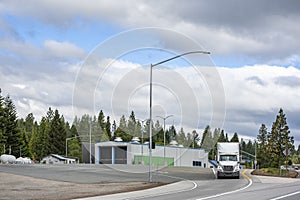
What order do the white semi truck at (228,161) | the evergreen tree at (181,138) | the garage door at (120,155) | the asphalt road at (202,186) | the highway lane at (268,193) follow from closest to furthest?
the highway lane at (268,193) < the asphalt road at (202,186) < the white semi truck at (228,161) < the garage door at (120,155) < the evergreen tree at (181,138)

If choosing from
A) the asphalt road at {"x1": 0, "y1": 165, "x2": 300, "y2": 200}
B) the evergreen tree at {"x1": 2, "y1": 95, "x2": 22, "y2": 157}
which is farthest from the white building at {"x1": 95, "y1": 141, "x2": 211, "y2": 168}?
the asphalt road at {"x1": 0, "y1": 165, "x2": 300, "y2": 200}

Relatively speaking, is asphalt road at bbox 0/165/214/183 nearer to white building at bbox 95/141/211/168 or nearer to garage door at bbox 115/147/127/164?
white building at bbox 95/141/211/168

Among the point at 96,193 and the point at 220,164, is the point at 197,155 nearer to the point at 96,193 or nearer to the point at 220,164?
the point at 220,164

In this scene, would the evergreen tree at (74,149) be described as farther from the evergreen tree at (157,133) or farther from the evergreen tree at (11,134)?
the evergreen tree at (157,133)

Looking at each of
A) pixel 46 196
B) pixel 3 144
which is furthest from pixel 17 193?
pixel 3 144

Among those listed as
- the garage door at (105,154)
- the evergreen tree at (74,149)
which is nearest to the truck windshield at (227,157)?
the garage door at (105,154)

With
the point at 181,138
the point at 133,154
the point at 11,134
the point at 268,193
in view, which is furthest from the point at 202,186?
the point at 11,134

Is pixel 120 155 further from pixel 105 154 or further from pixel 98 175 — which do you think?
pixel 98 175

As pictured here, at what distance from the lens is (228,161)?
131ft

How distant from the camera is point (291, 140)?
90938 mm

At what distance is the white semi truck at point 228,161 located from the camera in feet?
131

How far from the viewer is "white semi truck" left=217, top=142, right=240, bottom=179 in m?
39.9

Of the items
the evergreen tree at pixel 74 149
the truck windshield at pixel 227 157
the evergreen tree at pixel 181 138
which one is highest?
the evergreen tree at pixel 181 138

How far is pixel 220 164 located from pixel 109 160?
50.1 meters
